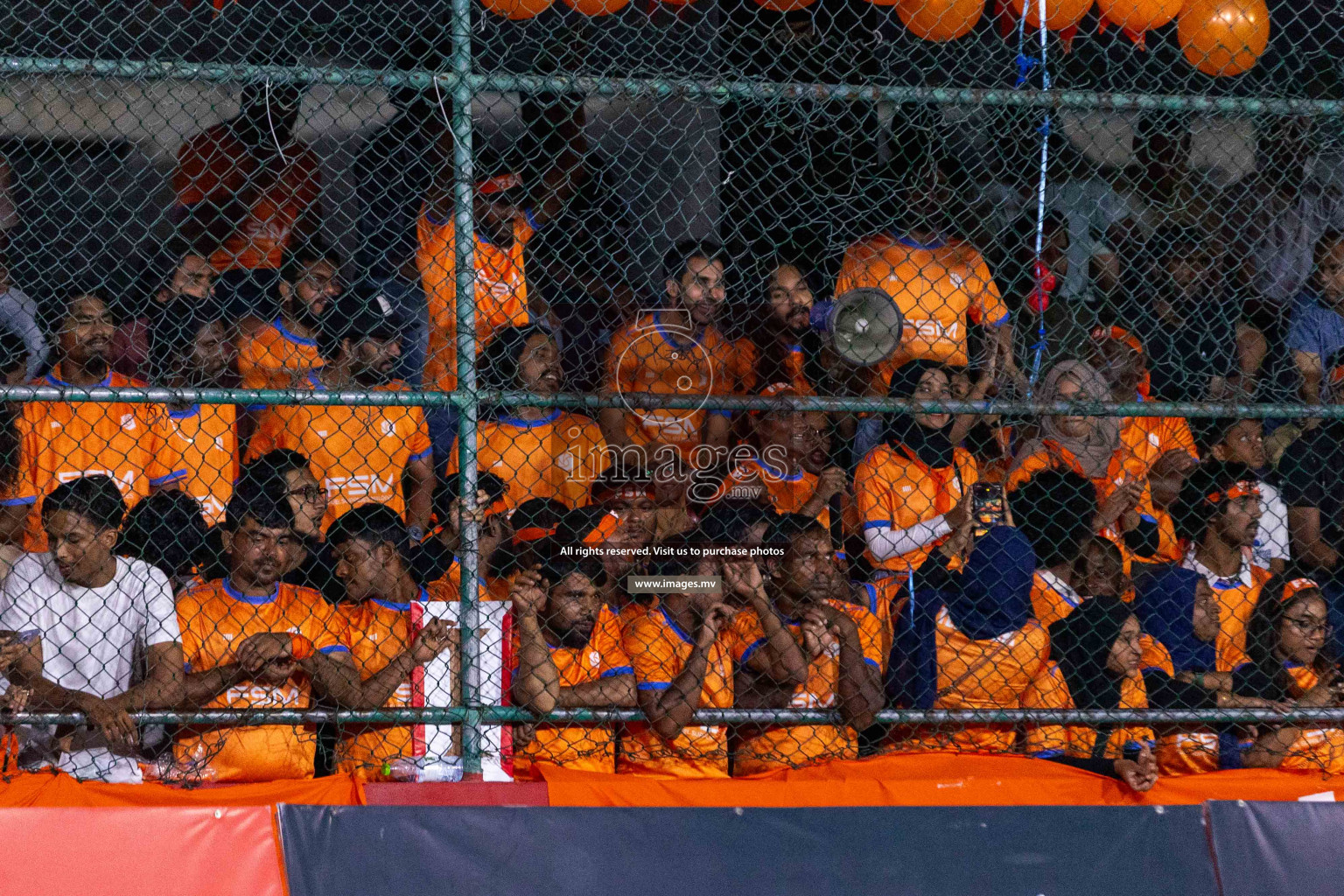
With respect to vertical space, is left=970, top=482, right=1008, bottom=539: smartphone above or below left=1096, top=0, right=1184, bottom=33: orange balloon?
below

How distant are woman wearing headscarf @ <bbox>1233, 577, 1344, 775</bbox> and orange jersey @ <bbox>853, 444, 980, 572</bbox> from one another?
3.41 feet

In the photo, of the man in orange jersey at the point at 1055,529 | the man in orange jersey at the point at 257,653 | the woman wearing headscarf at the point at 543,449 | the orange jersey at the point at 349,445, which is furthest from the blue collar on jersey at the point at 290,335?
the man in orange jersey at the point at 1055,529

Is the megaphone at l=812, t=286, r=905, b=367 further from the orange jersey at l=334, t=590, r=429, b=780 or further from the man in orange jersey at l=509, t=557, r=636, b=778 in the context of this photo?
the orange jersey at l=334, t=590, r=429, b=780

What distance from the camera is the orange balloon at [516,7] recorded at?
4625 millimetres

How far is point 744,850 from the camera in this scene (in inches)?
142

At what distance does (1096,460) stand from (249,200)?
3197 millimetres

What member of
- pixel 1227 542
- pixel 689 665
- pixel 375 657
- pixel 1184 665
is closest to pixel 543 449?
pixel 375 657

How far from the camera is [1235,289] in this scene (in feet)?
16.4

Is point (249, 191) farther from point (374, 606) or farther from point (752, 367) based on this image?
point (752, 367)

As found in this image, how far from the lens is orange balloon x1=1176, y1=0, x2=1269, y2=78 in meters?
4.78

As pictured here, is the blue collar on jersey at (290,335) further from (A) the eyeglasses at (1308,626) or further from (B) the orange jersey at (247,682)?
(A) the eyeglasses at (1308,626)

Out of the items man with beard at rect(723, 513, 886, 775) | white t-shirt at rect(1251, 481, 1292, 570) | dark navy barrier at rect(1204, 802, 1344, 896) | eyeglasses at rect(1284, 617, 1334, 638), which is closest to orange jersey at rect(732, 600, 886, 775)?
man with beard at rect(723, 513, 886, 775)

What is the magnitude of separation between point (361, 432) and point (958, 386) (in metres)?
1.97

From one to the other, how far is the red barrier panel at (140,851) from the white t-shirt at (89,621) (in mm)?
404
